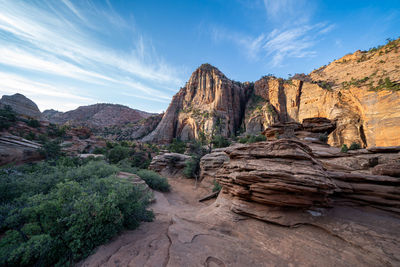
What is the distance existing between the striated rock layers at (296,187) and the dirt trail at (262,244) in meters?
0.42

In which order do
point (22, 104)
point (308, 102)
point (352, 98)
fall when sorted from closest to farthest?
1. point (352, 98)
2. point (308, 102)
3. point (22, 104)

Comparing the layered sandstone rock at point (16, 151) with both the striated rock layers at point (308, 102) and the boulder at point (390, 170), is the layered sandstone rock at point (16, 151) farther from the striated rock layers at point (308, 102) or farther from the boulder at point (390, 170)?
the striated rock layers at point (308, 102)

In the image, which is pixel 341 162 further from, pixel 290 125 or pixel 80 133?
pixel 80 133

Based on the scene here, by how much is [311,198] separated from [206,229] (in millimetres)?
4015

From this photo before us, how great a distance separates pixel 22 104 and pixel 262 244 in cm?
5572

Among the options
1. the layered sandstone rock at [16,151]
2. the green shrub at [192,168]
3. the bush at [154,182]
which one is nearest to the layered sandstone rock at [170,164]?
the green shrub at [192,168]

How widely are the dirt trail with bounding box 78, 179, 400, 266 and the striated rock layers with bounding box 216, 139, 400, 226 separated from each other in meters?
0.42

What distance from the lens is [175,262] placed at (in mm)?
3133

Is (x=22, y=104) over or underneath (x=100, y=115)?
underneath

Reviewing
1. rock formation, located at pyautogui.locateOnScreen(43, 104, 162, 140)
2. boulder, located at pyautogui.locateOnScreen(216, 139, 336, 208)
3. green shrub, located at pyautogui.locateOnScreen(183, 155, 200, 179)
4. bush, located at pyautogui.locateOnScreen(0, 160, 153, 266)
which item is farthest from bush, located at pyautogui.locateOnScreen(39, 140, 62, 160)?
rock formation, located at pyautogui.locateOnScreen(43, 104, 162, 140)

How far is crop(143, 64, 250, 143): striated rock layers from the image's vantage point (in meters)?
43.1

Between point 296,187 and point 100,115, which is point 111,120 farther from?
point 296,187

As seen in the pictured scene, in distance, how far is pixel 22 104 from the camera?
1292 inches

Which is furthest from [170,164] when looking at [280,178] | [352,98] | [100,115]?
[100,115]
